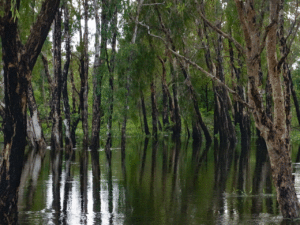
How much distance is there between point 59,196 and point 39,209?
152 centimetres

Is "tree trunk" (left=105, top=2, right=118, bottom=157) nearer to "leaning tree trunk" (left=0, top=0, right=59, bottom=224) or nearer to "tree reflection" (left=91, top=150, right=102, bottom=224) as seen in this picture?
"tree reflection" (left=91, top=150, right=102, bottom=224)

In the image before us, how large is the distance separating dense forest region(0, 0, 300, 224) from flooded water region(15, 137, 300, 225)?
1.42 metres

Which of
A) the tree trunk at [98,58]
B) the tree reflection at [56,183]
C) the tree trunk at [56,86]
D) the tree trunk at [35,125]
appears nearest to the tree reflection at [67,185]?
the tree reflection at [56,183]

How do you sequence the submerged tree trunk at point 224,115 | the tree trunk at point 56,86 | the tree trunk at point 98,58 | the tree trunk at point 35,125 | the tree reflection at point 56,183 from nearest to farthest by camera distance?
the tree reflection at point 56,183, the tree trunk at point 98,58, the tree trunk at point 56,86, the tree trunk at point 35,125, the submerged tree trunk at point 224,115

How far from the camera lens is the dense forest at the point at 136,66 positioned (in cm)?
820

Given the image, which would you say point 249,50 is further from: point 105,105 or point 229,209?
point 105,105

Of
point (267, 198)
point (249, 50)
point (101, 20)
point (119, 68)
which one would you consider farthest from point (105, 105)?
point (249, 50)

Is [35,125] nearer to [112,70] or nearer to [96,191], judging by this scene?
[112,70]

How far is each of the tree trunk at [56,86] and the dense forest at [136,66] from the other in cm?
6

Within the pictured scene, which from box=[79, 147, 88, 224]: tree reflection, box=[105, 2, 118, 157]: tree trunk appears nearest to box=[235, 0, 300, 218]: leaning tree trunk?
box=[79, 147, 88, 224]: tree reflection

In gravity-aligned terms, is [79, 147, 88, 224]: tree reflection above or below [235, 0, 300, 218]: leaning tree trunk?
below

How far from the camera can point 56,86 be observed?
2588cm

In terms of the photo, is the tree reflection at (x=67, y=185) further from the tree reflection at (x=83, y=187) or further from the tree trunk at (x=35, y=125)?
the tree trunk at (x=35, y=125)

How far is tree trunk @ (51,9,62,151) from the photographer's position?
82.5ft
